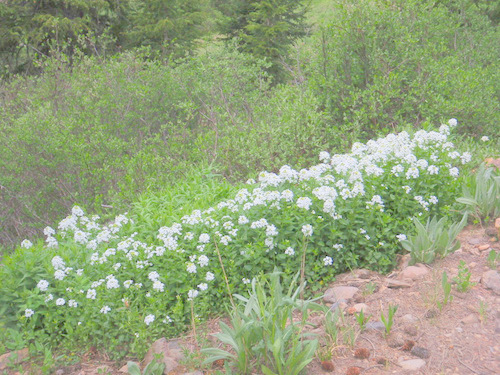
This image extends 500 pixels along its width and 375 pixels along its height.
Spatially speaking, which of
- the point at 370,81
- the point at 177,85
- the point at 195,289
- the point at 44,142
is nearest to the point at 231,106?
the point at 177,85

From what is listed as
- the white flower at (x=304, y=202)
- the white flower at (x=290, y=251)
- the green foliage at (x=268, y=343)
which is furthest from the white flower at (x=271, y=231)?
the green foliage at (x=268, y=343)

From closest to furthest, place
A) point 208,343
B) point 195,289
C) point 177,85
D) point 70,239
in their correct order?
point 208,343
point 195,289
point 70,239
point 177,85

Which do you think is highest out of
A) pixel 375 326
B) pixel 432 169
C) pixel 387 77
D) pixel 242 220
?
pixel 387 77

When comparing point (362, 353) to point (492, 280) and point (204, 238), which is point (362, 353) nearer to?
point (492, 280)

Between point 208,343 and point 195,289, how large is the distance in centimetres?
48

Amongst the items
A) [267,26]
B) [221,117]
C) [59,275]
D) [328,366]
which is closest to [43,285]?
[59,275]

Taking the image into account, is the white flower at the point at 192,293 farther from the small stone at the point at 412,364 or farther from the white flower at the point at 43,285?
the small stone at the point at 412,364

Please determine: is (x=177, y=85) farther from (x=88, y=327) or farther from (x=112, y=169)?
(x=88, y=327)

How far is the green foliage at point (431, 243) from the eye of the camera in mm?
3828

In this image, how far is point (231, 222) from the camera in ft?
13.0

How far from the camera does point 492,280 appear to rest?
3.59 meters

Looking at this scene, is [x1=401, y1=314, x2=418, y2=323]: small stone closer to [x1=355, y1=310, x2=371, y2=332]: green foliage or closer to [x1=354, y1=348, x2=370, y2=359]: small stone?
[x1=355, y1=310, x2=371, y2=332]: green foliage

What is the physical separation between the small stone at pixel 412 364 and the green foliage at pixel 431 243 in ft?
3.63

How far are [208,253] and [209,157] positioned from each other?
3.28 m
